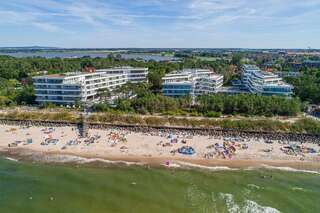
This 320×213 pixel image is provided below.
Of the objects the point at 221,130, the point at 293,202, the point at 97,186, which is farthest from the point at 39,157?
the point at 293,202

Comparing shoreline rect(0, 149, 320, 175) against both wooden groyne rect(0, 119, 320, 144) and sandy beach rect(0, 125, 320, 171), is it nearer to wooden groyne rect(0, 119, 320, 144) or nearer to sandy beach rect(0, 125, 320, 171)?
sandy beach rect(0, 125, 320, 171)

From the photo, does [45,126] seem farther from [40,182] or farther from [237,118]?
[237,118]

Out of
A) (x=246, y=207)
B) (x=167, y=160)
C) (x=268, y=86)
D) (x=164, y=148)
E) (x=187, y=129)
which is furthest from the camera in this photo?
(x=268, y=86)

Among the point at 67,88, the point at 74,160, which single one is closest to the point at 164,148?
the point at 74,160

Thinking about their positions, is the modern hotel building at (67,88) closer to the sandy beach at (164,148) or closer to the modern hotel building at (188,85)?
the sandy beach at (164,148)

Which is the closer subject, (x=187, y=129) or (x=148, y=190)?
(x=148, y=190)

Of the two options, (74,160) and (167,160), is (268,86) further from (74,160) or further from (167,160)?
(74,160)
